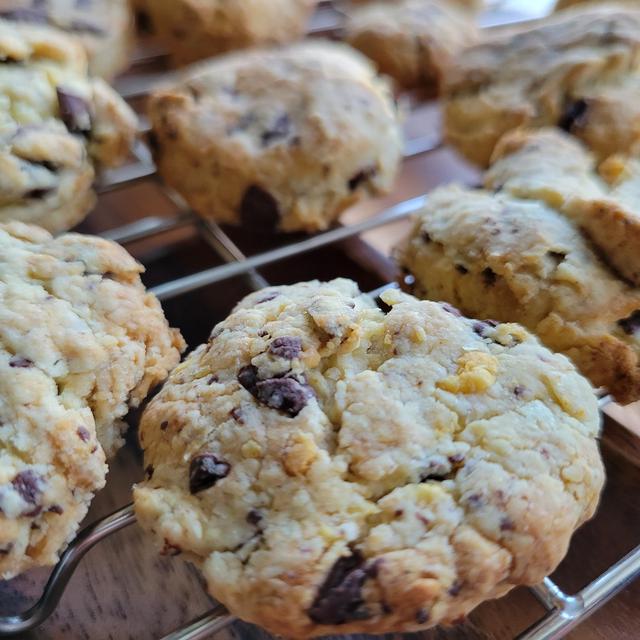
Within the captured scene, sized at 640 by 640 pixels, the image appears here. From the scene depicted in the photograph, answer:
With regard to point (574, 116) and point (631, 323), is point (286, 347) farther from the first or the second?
point (574, 116)

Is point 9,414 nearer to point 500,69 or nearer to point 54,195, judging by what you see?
point 54,195

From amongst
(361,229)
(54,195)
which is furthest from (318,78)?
(54,195)

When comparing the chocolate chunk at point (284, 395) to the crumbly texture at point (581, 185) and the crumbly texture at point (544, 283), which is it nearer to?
the crumbly texture at point (544, 283)

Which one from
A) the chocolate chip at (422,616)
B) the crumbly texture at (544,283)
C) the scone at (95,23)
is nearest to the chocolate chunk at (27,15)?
the scone at (95,23)

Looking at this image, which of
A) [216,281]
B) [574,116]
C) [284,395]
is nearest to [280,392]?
[284,395]

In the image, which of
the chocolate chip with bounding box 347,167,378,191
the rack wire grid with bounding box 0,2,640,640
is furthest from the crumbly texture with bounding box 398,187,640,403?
the chocolate chip with bounding box 347,167,378,191
